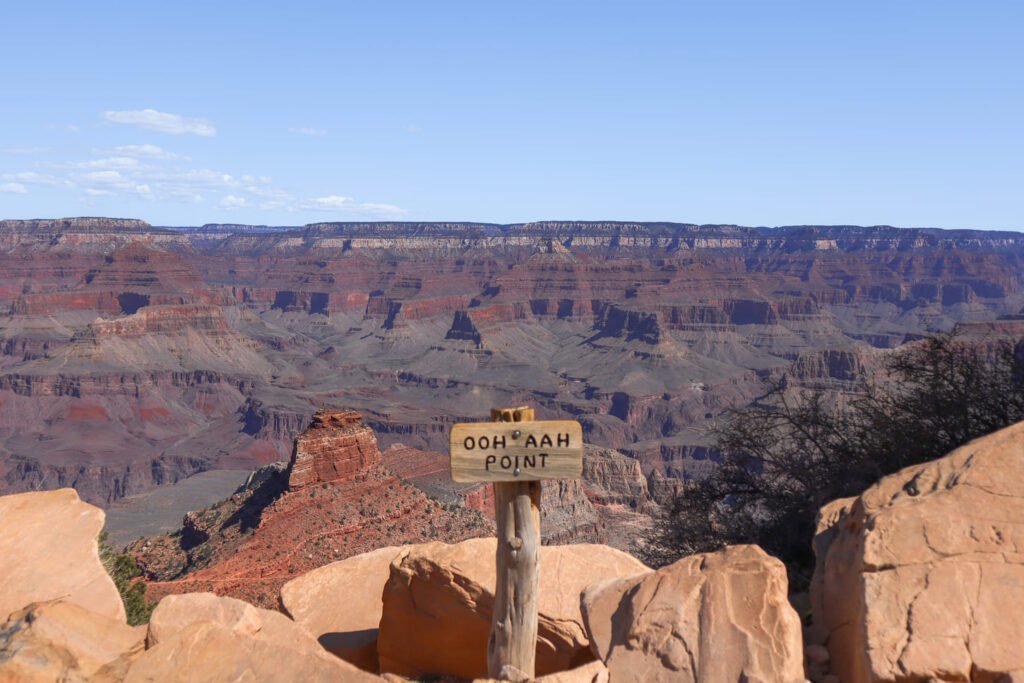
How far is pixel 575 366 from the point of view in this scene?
16575cm

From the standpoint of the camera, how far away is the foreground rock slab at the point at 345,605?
35.6 ft

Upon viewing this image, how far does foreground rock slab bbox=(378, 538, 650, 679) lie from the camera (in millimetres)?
9852

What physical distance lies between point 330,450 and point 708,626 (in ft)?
87.5

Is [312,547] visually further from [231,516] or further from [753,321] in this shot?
[753,321]

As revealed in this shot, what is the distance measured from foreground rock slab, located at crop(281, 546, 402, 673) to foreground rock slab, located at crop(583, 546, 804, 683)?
4.27m

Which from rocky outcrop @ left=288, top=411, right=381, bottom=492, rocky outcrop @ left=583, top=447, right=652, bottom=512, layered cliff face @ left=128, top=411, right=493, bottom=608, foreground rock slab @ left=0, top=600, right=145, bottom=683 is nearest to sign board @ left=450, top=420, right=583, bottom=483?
foreground rock slab @ left=0, top=600, right=145, bottom=683

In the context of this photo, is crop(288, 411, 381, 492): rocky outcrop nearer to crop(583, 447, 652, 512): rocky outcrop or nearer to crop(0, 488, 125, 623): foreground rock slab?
crop(0, 488, 125, 623): foreground rock slab

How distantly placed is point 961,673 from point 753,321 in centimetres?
19277

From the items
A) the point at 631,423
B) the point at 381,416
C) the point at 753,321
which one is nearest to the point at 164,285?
the point at 381,416

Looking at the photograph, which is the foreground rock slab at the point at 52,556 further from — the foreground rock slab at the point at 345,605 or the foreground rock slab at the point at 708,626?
the foreground rock slab at the point at 708,626

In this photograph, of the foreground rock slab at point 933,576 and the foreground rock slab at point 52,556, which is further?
the foreground rock slab at point 52,556

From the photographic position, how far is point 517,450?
771 cm

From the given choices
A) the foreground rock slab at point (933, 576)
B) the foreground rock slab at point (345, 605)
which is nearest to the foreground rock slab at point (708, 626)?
the foreground rock slab at point (933, 576)

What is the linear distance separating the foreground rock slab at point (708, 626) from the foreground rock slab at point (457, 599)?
84.1 inches
